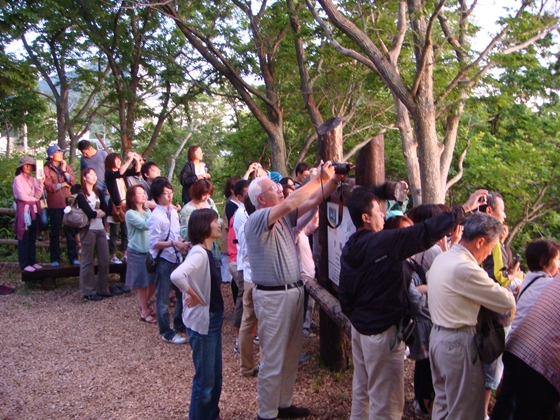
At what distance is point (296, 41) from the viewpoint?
12.0m

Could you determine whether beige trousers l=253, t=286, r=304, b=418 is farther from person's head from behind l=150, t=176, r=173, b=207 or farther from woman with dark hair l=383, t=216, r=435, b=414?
person's head from behind l=150, t=176, r=173, b=207

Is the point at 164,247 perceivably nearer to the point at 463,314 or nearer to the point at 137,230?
the point at 137,230

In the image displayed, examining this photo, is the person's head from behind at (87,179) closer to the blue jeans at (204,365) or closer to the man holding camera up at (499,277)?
the blue jeans at (204,365)

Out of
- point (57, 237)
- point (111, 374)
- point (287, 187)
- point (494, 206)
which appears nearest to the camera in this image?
point (494, 206)

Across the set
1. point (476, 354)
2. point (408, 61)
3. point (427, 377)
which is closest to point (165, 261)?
point (427, 377)

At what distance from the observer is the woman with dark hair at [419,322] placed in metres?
3.43

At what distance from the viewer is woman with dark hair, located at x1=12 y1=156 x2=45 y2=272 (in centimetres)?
830

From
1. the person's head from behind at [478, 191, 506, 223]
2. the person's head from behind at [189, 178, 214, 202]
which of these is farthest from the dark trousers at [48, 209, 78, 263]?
the person's head from behind at [478, 191, 506, 223]

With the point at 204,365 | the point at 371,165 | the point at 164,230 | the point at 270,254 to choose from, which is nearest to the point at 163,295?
the point at 164,230

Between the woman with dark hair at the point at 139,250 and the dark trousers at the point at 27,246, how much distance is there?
8.17 ft

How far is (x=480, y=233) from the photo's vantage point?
9.91ft

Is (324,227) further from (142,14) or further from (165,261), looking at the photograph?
(142,14)

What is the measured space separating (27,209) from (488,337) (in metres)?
7.54

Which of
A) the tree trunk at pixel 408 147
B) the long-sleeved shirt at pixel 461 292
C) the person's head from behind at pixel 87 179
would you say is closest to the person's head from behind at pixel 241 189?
the long-sleeved shirt at pixel 461 292
